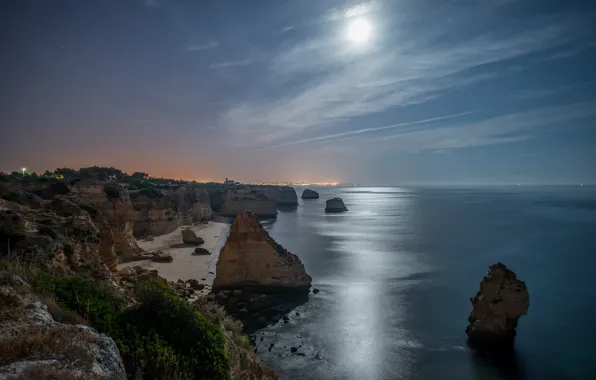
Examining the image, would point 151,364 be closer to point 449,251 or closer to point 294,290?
point 294,290

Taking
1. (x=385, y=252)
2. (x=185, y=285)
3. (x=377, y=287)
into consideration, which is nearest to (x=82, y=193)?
(x=185, y=285)

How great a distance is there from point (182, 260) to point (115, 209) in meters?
11.0

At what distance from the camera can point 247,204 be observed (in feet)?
362

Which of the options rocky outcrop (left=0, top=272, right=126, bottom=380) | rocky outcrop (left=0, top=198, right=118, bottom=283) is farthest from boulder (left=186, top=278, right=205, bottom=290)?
rocky outcrop (left=0, top=272, right=126, bottom=380)

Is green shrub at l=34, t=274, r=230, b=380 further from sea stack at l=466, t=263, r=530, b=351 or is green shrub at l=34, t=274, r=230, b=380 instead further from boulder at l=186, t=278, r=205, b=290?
boulder at l=186, t=278, r=205, b=290

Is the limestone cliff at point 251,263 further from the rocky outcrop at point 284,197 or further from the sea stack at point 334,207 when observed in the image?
the rocky outcrop at point 284,197

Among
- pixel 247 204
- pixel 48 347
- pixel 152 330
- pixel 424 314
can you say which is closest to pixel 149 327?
pixel 152 330

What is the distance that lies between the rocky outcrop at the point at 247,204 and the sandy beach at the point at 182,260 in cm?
4582

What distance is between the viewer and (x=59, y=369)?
3.58 metres

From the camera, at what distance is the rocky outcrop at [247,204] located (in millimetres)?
106688

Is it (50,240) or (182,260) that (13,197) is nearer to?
(50,240)

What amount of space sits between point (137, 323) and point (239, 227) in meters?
23.1

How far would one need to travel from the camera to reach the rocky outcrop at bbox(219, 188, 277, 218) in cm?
10669

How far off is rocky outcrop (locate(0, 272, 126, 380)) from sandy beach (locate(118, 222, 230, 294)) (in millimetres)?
24327
